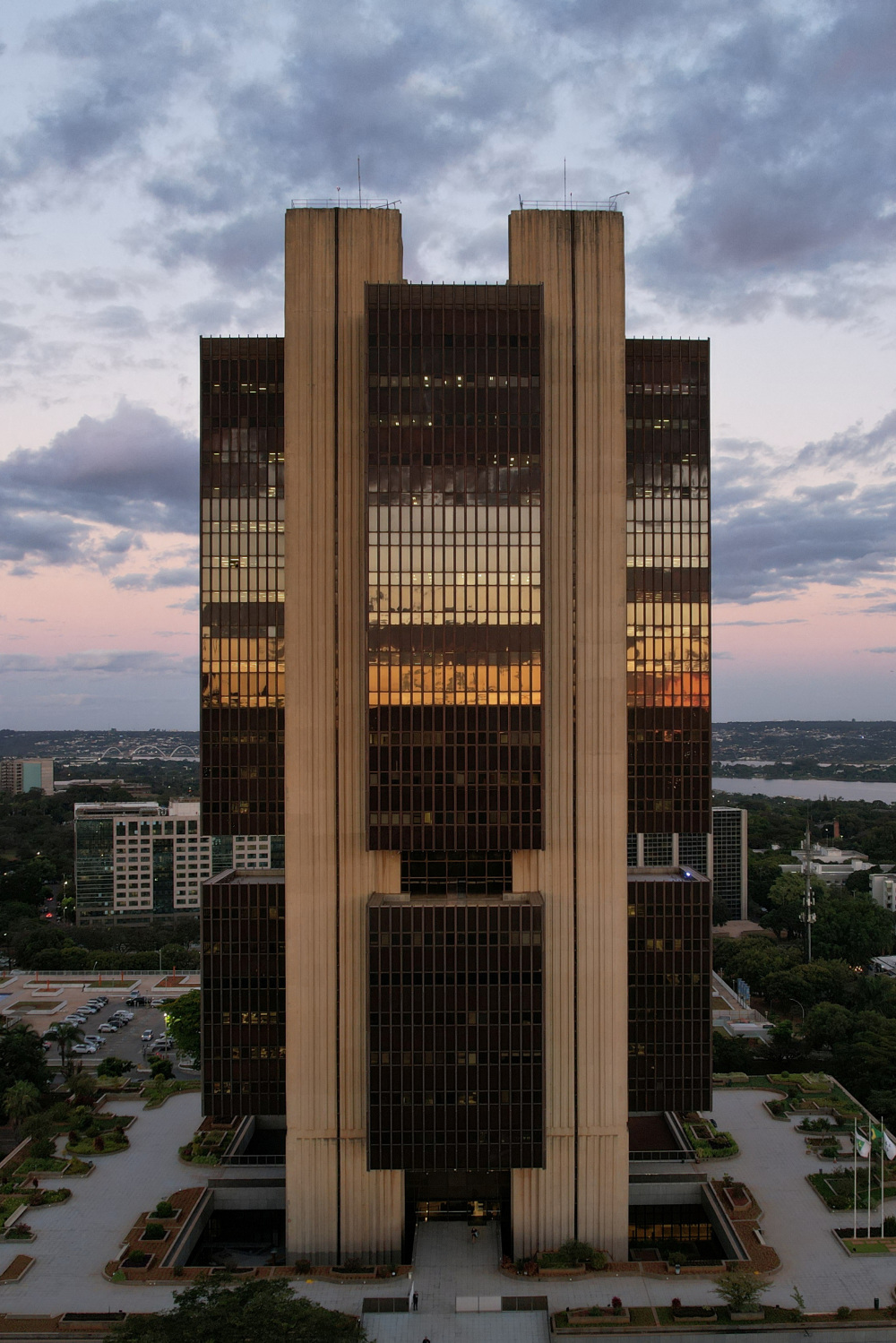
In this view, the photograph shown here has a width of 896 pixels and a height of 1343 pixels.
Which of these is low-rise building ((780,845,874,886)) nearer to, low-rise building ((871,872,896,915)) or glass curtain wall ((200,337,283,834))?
low-rise building ((871,872,896,915))

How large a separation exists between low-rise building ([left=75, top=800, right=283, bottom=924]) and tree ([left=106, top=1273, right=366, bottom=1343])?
127 m

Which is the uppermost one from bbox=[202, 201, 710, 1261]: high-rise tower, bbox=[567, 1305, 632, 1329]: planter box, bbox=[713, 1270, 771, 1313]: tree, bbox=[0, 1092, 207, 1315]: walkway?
bbox=[202, 201, 710, 1261]: high-rise tower

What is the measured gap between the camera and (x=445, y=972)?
57.6 meters

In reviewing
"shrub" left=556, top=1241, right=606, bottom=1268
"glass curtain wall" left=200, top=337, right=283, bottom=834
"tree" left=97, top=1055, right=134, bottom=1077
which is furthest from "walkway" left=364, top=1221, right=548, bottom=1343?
"tree" left=97, top=1055, right=134, bottom=1077

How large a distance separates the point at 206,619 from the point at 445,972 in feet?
110

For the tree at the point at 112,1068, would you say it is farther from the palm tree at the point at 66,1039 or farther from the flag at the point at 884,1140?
the flag at the point at 884,1140

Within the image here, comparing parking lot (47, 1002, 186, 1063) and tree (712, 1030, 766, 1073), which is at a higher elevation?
tree (712, 1030, 766, 1073)

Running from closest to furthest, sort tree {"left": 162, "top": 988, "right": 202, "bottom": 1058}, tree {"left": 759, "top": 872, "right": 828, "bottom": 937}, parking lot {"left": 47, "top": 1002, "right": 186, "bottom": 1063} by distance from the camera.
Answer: tree {"left": 162, "top": 988, "right": 202, "bottom": 1058} → parking lot {"left": 47, "top": 1002, "right": 186, "bottom": 1063} → tree {"left": 759, "top": 872, "right": 828, "bottom": 937}

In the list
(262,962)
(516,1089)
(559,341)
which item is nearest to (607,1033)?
(516,1089)

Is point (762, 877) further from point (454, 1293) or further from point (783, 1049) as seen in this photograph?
point (454, 1293)

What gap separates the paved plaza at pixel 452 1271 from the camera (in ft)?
170

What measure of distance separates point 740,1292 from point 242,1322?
2873 cm

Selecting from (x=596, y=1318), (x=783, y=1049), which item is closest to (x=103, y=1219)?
(x=596, y=1318)

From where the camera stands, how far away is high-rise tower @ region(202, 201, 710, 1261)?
189 feet
